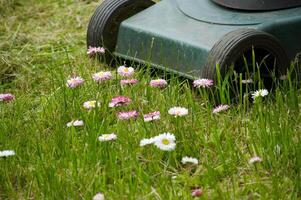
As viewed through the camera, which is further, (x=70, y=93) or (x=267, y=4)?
(x=267, y=4)

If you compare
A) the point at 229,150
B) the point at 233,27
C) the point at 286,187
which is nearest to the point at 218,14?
the point at 233,27

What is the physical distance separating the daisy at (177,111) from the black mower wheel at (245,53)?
0.95ft

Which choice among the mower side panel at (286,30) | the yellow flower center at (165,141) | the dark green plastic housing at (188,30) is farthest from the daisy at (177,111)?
the mower side panel at (286,30)

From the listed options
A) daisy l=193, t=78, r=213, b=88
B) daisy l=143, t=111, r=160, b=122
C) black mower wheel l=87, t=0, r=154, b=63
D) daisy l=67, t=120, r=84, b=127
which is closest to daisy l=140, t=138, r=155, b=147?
daisy l=143, t=111, r=160, b=122

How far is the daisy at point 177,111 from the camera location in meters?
2.38

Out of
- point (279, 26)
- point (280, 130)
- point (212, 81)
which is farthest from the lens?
point (279, 26)

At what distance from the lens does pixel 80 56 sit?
3.40 meters

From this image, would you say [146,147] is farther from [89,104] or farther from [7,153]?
[7,153]

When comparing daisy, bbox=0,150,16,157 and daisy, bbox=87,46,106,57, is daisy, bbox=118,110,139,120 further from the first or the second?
daisy, bbox=87,46,106,57

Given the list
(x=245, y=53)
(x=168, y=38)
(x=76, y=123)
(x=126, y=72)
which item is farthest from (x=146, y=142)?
(x=168, y=38)

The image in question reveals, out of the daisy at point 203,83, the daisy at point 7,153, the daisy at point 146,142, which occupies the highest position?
the daisy at point 146,142

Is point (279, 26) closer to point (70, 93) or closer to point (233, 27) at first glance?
point (233, 27)

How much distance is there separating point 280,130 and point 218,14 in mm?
891

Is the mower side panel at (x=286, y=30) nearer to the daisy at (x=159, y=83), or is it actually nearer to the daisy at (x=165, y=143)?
the daisy at (x=159, y=83)
